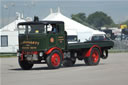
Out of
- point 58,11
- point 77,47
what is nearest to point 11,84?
point 77,47

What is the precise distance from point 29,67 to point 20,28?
6.59 feet

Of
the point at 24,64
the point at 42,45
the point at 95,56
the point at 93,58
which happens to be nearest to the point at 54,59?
the point at 42,45

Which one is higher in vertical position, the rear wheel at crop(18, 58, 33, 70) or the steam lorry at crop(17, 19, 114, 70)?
the steam lorry at crop(17, 19, 114, 70)

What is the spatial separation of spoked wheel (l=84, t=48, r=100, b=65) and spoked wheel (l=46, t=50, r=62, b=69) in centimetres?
223

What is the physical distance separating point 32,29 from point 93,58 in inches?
153

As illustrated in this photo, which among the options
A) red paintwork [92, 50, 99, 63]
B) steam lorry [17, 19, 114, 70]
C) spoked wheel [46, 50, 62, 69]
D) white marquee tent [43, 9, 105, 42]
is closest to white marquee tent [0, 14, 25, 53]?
white marquee tent [43, 9, 105, 42]

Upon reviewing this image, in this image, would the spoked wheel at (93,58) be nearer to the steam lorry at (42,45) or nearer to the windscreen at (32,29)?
the steam lorry at (42,45)

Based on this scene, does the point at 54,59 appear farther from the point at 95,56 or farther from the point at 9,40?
the point at 9,40

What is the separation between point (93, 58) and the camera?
22375 millimetres

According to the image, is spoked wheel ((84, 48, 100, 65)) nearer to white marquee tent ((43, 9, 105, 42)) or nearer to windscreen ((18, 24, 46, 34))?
windscreen ((18, 24, 46, 34))

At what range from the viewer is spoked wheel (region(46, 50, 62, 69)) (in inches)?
780

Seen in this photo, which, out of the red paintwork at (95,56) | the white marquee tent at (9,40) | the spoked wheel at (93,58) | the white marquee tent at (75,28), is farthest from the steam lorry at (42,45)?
the white marquee tent at (75,28)

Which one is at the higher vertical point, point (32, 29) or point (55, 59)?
point (32, 29)

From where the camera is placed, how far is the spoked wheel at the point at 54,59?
1981 cm
